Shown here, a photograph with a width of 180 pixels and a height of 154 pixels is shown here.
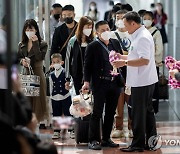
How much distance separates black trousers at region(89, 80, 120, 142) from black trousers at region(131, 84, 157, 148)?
0.34 m

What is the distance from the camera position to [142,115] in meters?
7.34

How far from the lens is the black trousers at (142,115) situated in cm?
725

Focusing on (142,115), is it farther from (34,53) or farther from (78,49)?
(34,53)

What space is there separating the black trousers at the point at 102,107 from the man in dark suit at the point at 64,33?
146 cm

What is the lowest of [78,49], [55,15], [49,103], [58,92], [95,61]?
[49,103]

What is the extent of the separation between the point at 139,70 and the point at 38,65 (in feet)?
5.78

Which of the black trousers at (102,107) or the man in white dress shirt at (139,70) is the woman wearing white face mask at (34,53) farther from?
the man in white dress shirt at (139,70)

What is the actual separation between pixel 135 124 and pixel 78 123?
82 centimetres

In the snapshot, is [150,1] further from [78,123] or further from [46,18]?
[78,123]

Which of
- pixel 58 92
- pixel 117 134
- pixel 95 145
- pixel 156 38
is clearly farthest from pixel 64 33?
pixel 95 145

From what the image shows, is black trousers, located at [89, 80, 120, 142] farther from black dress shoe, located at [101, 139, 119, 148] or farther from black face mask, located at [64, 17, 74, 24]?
black face mask, located at [64, 17, 74, 24]

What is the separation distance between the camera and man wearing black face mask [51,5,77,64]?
8.77 meters

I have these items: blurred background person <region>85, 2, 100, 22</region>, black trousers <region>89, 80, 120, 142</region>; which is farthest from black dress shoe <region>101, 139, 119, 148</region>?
blurred background person <region>85, 2, 100, 22</region>

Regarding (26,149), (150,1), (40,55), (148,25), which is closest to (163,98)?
(148,25)
